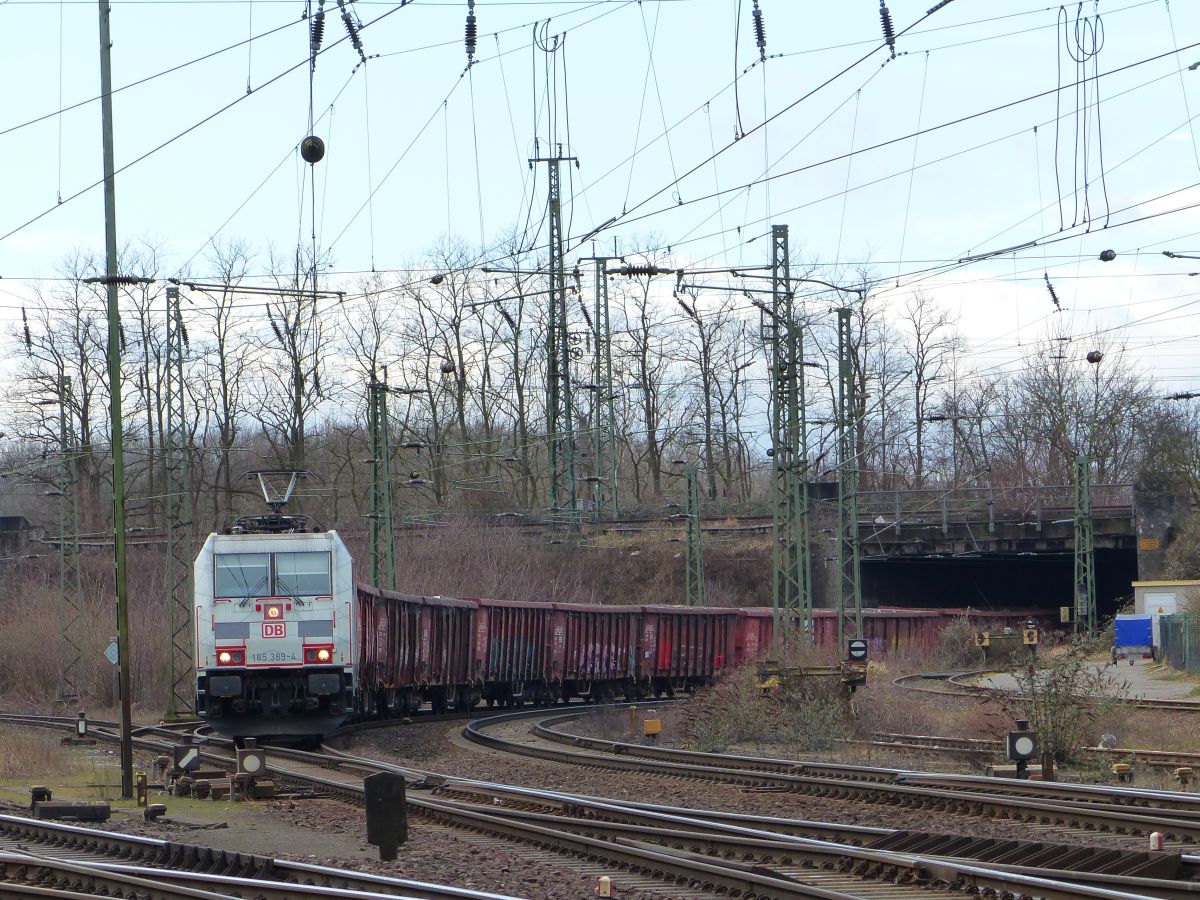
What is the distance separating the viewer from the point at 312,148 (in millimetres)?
19312

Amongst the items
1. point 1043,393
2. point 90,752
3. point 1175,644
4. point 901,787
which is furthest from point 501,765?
point 1043,393

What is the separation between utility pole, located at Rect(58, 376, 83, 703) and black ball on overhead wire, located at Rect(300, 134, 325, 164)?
23831 mm

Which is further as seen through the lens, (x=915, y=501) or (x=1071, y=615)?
(x=915, y=501)

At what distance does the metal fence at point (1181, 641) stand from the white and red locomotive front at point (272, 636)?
23.6 meters

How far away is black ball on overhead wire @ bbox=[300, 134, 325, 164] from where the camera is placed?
63.1 feet

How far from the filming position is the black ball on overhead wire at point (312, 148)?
19234 mm

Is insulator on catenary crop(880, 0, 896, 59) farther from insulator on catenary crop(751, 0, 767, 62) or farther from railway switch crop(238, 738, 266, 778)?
railway switch crop(238, 738, 266, 778)

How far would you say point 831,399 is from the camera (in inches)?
2677

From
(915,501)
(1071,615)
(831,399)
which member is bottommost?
(1071,615)

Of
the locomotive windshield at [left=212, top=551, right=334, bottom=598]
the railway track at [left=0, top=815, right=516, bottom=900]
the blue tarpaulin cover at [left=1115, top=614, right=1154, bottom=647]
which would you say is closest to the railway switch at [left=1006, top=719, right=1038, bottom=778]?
the railway track at [left=0, top=815, right=516, bottom=900]

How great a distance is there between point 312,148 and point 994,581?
5608 cm

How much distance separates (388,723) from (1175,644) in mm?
22568

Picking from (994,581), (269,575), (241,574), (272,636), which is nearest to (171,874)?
(272,636)

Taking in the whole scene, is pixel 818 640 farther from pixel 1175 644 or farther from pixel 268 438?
pixel 268 438
